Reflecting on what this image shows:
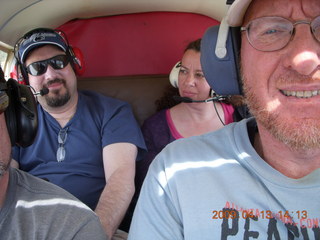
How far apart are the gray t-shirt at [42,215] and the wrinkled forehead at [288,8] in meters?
0.80

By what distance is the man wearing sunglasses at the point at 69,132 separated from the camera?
Answer: 1.84 metres

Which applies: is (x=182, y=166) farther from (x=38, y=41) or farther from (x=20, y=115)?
(x=38, y=41)

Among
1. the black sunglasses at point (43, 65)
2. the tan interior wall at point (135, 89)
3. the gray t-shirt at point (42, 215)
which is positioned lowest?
the gray t-shirt at point (42, 215)

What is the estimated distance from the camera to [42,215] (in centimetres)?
95

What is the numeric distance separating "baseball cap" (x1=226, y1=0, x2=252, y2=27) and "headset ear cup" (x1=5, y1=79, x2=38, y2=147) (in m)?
0.70

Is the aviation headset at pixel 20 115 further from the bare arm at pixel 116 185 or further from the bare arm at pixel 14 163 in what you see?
the bare arm at pixel 14 163

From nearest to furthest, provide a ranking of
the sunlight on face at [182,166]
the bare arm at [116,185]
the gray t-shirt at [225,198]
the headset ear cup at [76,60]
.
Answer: the gray t-shirt at [225,198] → the sunlight on face at [182,166] → the bare arm at [116,185] → the headset ear cup at [76,60]

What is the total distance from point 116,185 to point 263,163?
2.97ft

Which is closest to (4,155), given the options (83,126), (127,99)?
(83,126)

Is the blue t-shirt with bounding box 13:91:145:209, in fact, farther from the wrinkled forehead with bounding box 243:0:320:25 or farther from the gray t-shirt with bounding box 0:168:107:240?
the wrinkled forehead with bounding box 243:0:320:25

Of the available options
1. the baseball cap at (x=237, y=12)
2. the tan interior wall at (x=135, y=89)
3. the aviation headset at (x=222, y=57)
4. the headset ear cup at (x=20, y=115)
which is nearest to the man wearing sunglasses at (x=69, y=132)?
the tan interior wall at (x=135, y=89)

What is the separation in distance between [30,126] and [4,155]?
0.52 feet

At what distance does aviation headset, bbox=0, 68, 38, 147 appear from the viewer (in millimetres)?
1055

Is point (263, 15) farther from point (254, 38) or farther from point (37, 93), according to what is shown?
point (37, 93)
